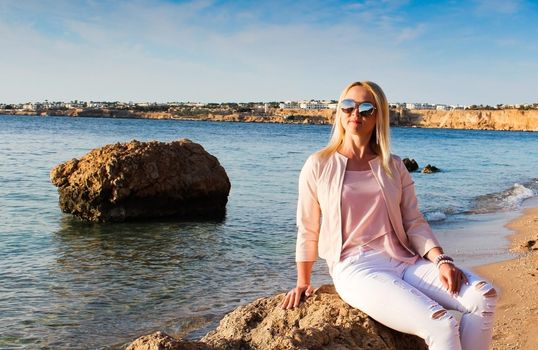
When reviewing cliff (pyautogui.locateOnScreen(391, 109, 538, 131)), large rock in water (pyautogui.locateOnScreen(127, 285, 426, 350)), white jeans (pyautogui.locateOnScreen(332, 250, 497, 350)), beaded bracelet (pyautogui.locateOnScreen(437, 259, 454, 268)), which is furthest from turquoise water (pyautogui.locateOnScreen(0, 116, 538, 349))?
cliff (pyautogui.locateOnScreen(391, 109, 538, 131))

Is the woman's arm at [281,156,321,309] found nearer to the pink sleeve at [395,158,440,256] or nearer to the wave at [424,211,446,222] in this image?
the pink sleeve at [395,158,440,256]

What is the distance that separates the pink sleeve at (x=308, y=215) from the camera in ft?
14.0

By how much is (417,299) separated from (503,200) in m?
20.5

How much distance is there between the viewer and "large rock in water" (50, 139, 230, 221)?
15.2m

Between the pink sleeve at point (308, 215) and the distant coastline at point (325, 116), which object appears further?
the distant coastline at point (325, 116)

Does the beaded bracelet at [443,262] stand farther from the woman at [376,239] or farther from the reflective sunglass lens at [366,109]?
the reflective sunglass lens at [366,109]

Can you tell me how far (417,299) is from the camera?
3.67 m

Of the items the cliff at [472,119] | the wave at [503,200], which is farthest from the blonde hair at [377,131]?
the cliff at [472,119]

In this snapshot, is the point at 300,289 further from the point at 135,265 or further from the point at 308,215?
the point at 135,265

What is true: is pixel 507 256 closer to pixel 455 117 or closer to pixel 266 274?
pixel 266 274

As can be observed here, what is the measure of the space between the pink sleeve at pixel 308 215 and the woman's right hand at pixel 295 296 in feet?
0.68

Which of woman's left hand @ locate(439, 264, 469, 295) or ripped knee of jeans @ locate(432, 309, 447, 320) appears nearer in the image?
ripped knee of jeans @ locate(432, 309, 447, 320)

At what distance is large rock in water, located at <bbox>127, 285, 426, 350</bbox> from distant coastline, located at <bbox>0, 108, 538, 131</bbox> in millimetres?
142906

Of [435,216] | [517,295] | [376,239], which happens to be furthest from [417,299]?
[435,216]
